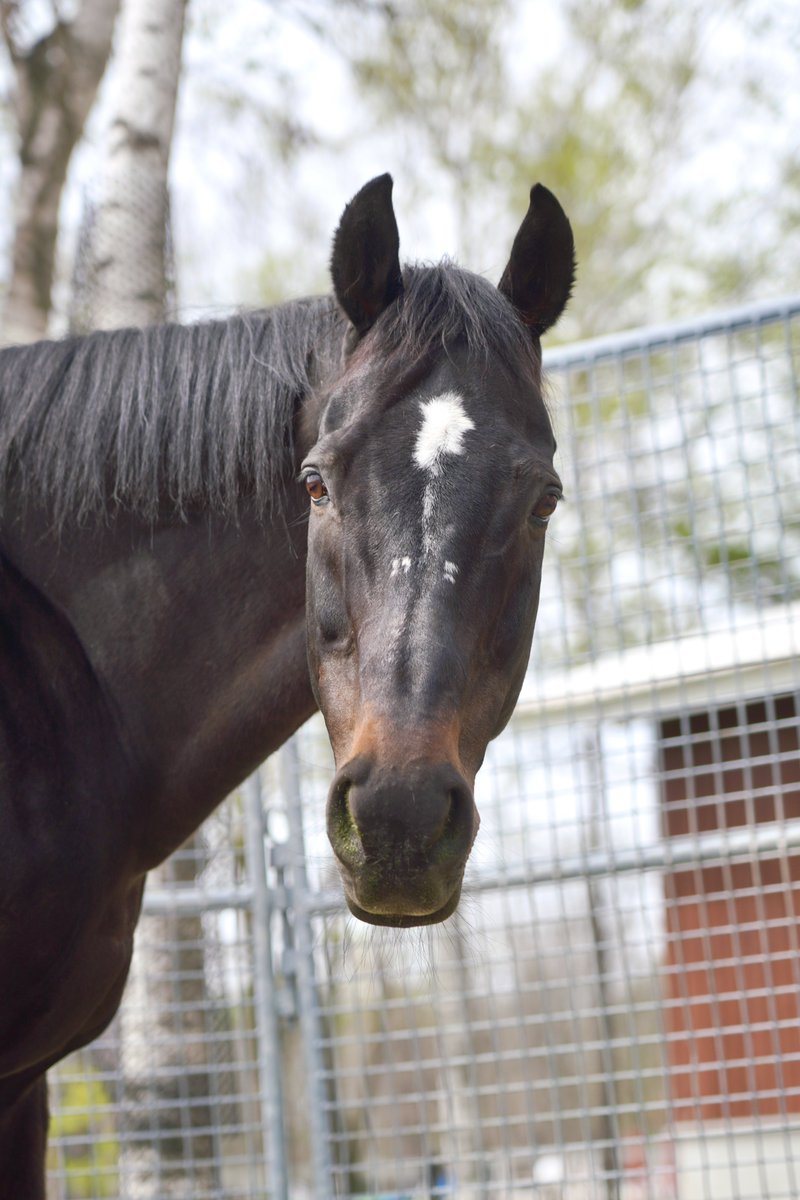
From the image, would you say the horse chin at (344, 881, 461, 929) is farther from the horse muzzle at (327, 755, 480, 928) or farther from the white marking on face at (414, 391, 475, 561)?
the white marking on face at (414, 391, 475, 561)

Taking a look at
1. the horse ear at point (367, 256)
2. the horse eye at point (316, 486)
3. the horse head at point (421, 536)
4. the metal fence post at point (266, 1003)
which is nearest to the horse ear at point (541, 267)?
the horse head at point (421, 536)

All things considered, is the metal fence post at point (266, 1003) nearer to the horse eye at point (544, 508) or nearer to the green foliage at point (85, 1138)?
the green foliage at point (85, 1138)

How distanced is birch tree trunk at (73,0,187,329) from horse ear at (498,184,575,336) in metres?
3.17

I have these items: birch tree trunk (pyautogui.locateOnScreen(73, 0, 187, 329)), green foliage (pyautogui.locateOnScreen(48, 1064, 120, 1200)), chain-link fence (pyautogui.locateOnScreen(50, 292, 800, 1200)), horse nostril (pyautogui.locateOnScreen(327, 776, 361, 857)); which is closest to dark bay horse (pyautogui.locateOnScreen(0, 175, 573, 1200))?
horse nostril (pyautogui.locateOnScreen(327, 776, 361, 857))

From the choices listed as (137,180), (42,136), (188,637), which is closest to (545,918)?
(188,637)

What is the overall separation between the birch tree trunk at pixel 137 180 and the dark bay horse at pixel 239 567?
264cm

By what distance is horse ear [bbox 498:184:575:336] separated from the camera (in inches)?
102

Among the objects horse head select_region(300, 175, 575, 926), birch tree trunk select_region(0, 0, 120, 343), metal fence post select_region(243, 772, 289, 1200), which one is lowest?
metal fence post select_region(243, 772, 289, 1200)

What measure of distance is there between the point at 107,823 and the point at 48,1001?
40cm

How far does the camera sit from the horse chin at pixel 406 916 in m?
2.02

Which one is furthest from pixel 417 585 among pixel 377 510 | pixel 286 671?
pixel 286 671

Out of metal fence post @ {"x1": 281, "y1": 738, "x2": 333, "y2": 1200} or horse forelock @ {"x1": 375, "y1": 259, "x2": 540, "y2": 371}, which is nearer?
horse forelock @ {"x1": 375, "y1": 259, "x2": 540, "y2": 371}

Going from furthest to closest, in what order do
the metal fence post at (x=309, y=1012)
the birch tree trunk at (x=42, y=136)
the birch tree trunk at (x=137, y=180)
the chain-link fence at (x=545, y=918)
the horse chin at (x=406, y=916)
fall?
the birch tree trunk at (x=42, y=136) < the birch tree trunk at (x=137, y=180) < the metal fence post at (x=309, y=1012) < the chain-link fence at (x=545, y=918) < the horse chin at (x=406, y=916)

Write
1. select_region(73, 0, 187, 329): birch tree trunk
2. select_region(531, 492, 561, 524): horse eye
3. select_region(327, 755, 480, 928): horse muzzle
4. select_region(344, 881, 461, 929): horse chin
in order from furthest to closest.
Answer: select_region(73, 0, 187, 329): birch tree trunk → select_region(531, 492, 561, 524): horse eye → select_region(344, 881, 461, 929): horse chin → select_region(327, 755, 480, 928): horse muzzle
